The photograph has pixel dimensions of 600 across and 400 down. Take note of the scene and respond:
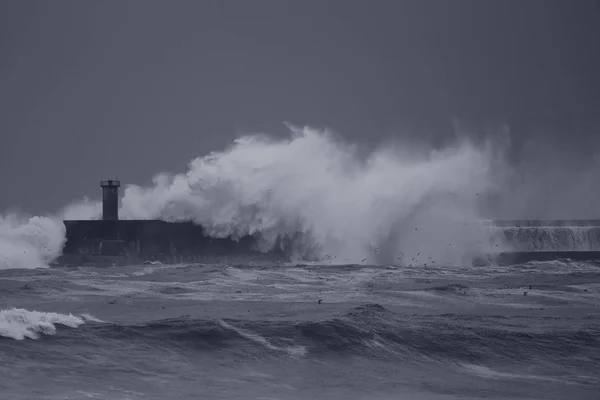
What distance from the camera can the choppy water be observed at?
1520 cm

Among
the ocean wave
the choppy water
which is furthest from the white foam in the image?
the ocean wave

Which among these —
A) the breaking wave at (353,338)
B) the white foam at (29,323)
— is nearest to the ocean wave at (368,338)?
the breaking wave at (353,338)

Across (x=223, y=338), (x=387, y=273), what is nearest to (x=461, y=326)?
(x=223, y=338)

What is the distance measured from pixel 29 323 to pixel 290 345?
203 inches

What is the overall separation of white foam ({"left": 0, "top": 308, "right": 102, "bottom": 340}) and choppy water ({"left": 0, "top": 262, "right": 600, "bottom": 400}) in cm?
4

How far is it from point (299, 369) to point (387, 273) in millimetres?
25655

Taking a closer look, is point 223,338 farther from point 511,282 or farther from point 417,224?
point 417,224

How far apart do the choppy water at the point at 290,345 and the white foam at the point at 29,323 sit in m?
0.04

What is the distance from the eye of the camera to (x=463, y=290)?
3173cm

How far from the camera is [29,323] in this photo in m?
18.2

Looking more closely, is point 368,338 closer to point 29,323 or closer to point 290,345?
point 290,345

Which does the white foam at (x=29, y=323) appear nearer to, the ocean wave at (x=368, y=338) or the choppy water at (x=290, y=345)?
the choppy water at (x=290, y=345)

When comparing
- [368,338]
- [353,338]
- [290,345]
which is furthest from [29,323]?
[368,338]

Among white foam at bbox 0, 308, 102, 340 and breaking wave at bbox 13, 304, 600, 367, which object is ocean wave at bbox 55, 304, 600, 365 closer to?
breaking wave at bbox 13, 304, 600, 367
